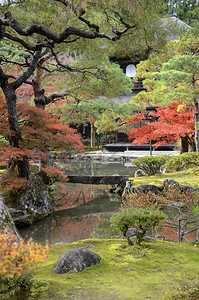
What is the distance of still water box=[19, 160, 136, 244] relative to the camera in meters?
6.91

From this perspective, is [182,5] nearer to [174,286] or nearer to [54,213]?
[54,213]

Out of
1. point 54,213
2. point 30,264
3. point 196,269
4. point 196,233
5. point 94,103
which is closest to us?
point 30,264

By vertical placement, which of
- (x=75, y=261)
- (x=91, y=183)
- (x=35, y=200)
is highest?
(x=75, y=261)

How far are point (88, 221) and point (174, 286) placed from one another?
5.43 meters

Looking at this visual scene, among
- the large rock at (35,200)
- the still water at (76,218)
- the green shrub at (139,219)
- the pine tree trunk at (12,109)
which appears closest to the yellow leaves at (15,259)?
the green shrub at (139,219)

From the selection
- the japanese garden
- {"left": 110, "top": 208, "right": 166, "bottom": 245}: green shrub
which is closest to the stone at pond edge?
the japanese garden

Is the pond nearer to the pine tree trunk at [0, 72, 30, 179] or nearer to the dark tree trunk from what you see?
the pine tree trunk at [0, 72, 30, 179]

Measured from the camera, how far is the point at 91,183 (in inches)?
508

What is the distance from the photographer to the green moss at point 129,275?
2.73 m

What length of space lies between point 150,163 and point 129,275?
9.13 metres

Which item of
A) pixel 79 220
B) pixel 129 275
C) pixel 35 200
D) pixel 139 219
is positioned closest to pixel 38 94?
pixel 35 200

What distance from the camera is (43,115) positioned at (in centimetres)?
831

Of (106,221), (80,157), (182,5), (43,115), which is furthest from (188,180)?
(182,5)

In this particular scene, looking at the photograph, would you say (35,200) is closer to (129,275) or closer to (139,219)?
(139,219)
